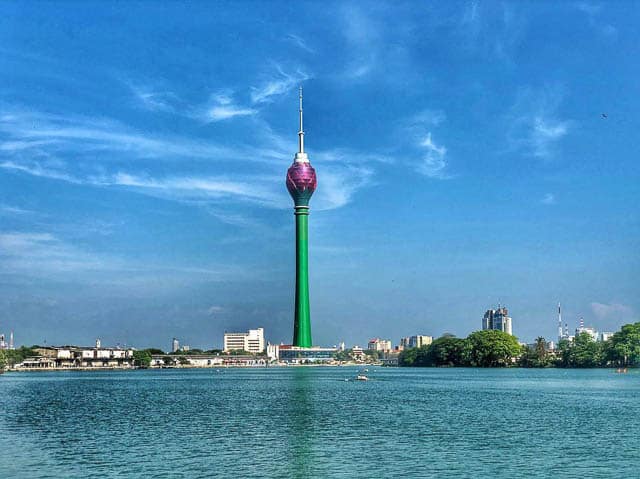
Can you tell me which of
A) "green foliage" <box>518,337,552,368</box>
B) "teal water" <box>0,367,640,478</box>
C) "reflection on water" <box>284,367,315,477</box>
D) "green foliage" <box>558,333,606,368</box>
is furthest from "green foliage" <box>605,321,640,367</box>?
"reflection on water" <box>284,367,315,477</box>

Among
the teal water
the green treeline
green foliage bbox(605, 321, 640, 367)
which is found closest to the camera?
the teal water

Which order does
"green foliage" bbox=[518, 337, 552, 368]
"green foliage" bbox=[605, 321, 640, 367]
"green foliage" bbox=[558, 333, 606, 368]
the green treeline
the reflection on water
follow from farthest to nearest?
"green foliage" bbox=[518, 337, 552, 368] < "green foliage" bbox=[558, 333, 606, 368] < the green treeline < "green foliage" bbox=[605, 321, 640, 367] < the reflection on water

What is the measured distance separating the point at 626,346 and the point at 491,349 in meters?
37.4

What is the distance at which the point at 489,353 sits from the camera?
182500 millimetres

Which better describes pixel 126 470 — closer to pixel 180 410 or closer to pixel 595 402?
pixel 180 410

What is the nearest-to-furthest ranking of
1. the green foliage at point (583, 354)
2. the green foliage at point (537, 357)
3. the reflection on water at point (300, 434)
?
the reflection on water at point (300, 434) → the green foliage at point (583, 354) → the green foliage at point (537, 357)

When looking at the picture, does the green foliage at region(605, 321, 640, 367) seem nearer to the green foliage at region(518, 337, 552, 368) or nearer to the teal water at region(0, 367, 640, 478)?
the green foliage at region(518, 337, 552, 368)

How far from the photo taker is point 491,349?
18125 cm

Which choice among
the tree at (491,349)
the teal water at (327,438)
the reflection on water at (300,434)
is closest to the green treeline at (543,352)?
the tree at (491,349)

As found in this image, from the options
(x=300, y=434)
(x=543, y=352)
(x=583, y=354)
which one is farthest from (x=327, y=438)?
(x=543, y=352)

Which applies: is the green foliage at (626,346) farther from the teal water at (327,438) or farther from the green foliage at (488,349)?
the teal water at (327,438)

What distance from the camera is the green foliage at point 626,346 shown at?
14838 cm

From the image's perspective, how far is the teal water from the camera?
32562mm

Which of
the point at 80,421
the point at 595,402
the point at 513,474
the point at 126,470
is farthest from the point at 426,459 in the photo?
the point at 595,402
